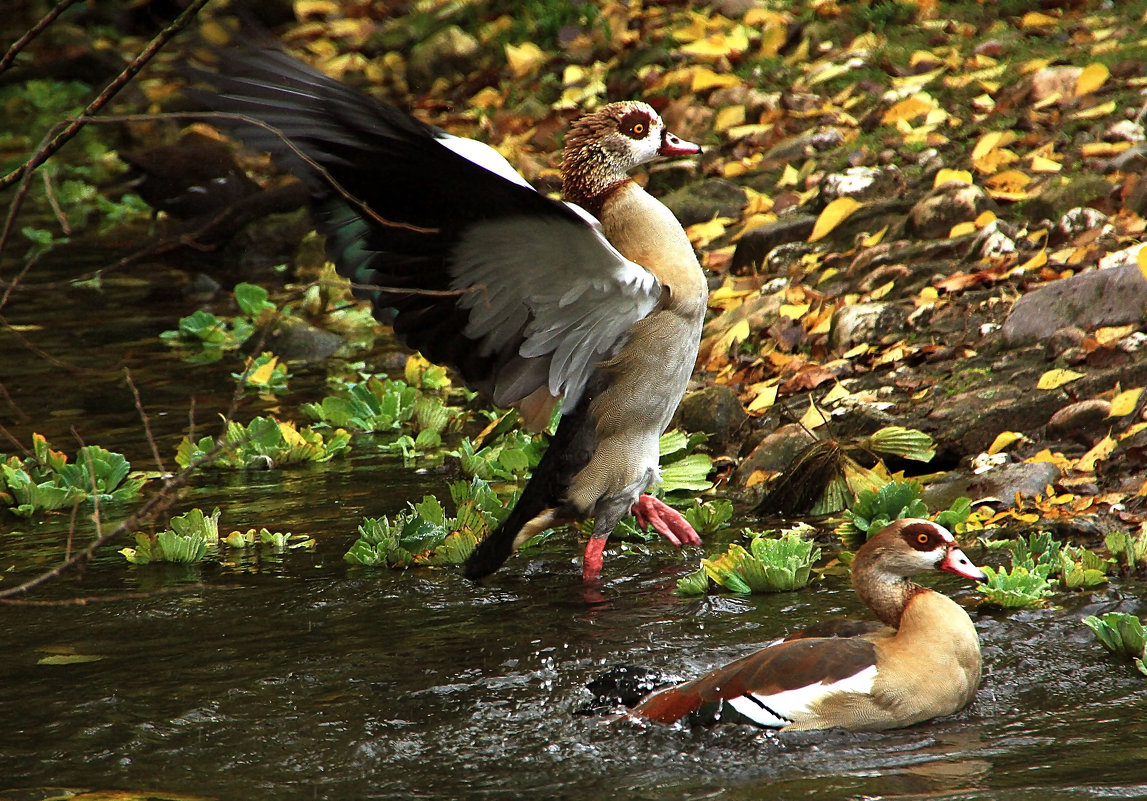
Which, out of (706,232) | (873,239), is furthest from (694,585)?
(706,232)

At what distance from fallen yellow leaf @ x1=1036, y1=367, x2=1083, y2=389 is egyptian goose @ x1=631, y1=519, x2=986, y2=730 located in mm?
2196

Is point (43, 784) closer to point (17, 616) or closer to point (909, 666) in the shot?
point (17, 616)

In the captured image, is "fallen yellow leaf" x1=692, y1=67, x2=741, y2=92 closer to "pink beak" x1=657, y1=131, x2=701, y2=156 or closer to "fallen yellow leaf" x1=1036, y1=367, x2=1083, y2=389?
"pink beak" x1=657, y1=131, x2=701, y2=156

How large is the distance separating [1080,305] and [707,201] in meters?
3.36

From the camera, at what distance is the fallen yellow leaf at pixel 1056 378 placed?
5.81 metres

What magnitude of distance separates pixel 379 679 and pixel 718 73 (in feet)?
24.3

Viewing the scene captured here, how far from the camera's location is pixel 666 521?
5477 mm

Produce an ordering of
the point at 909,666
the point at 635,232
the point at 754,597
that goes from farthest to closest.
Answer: the point at 635,232 → the point at 754,597 → the point at 909,666

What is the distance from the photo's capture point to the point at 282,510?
6188mm

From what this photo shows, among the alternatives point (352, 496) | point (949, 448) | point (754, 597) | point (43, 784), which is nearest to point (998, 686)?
point (754, 597)

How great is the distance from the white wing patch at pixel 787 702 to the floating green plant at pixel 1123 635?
767mm

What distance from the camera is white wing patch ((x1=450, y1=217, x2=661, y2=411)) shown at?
451cm

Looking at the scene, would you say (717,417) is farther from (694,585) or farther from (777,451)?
(694,585)

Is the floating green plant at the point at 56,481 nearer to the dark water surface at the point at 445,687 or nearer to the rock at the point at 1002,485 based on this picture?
the dark water surface at the point at 445,687
